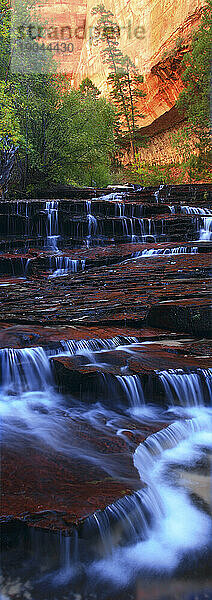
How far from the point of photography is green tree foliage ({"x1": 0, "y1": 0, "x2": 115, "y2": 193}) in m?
19.4

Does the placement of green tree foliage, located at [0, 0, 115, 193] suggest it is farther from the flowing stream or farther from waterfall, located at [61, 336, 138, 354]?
the flowing stream

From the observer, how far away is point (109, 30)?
44.1 meters

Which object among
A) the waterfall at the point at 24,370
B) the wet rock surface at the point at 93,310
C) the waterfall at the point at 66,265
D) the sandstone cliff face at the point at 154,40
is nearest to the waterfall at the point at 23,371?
the waterfall at the point at 24,370

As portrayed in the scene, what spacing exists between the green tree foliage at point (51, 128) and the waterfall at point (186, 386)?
1646 centimetres

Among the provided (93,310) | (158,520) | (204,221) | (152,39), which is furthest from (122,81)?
(158,520)

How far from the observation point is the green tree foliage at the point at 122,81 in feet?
124

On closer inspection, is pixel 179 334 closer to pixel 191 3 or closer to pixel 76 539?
pixel 76 539

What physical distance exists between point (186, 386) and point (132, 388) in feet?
1.91

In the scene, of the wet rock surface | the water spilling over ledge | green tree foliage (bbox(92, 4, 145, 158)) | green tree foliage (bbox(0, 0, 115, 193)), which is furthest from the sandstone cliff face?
the water spilling over ledge

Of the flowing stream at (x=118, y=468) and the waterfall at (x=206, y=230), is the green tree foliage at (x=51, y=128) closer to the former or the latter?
the waterfall at (x=206, y=230)

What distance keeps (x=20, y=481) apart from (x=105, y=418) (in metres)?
1.36

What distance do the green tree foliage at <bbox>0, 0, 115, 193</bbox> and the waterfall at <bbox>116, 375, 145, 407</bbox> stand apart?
16.4 metres

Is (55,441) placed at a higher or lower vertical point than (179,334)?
lower

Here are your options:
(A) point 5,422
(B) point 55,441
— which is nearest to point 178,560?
(B) point 55,441
